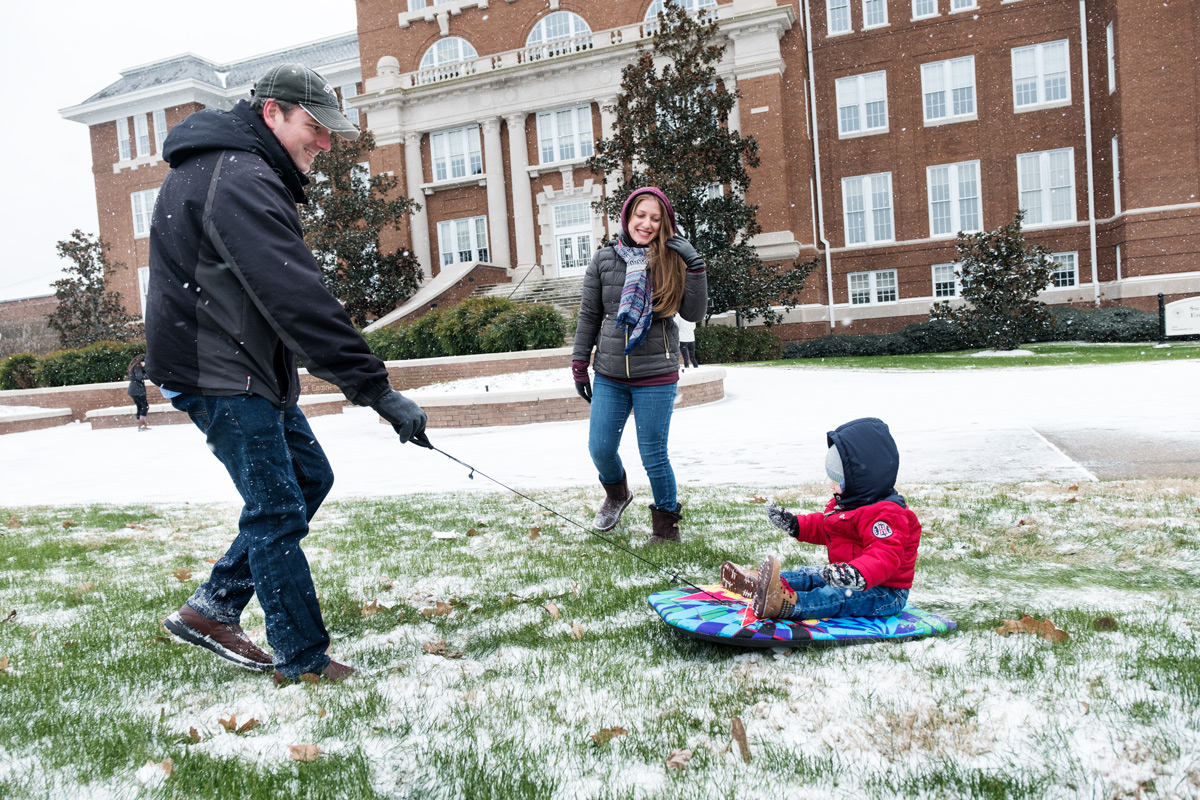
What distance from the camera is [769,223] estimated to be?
2859cm

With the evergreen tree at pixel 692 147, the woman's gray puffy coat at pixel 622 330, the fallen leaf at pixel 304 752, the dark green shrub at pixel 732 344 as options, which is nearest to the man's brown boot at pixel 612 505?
the woman's gray puffy coat at pixel 622 330

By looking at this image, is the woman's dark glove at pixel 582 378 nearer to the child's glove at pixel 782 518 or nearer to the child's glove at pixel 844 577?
the child's glove at pixel 782 518

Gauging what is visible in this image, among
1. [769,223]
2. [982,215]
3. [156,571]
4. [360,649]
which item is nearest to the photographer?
[360,649]

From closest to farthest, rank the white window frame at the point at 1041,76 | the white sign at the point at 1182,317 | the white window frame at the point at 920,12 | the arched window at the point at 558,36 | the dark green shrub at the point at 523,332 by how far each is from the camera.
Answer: the dark green shrub at the point at 523,332
the white sign at the point at 1182,317
the white window frame at the point at 1041,76
the white window frame at the point at 920,12
the arched window at the point at 558,36

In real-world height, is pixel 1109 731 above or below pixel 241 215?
below

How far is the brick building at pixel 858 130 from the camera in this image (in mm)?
27109

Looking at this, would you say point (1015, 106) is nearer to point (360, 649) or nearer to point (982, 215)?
point (982, 215)

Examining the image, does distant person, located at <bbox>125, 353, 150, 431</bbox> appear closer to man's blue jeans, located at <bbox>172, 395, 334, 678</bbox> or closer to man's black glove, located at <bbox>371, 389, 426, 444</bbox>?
man's blue jeans, located at <bbox>172, 395, 334, 678</bbox>

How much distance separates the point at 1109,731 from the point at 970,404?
10.3m

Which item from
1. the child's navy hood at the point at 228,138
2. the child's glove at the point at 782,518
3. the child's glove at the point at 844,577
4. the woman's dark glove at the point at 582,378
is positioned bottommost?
the child's glove at the point at 844,577

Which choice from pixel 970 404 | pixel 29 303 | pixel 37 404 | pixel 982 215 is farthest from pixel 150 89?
pixel 970 404

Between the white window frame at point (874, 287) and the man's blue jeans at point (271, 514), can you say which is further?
the white window frame at point (874, 287)

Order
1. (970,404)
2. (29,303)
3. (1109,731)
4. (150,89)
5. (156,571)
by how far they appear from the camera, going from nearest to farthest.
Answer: (1109,731) → (156,571) → (970,404) → (150,89) → (29,303)

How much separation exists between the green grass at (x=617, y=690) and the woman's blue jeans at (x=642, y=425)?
0.43 m
